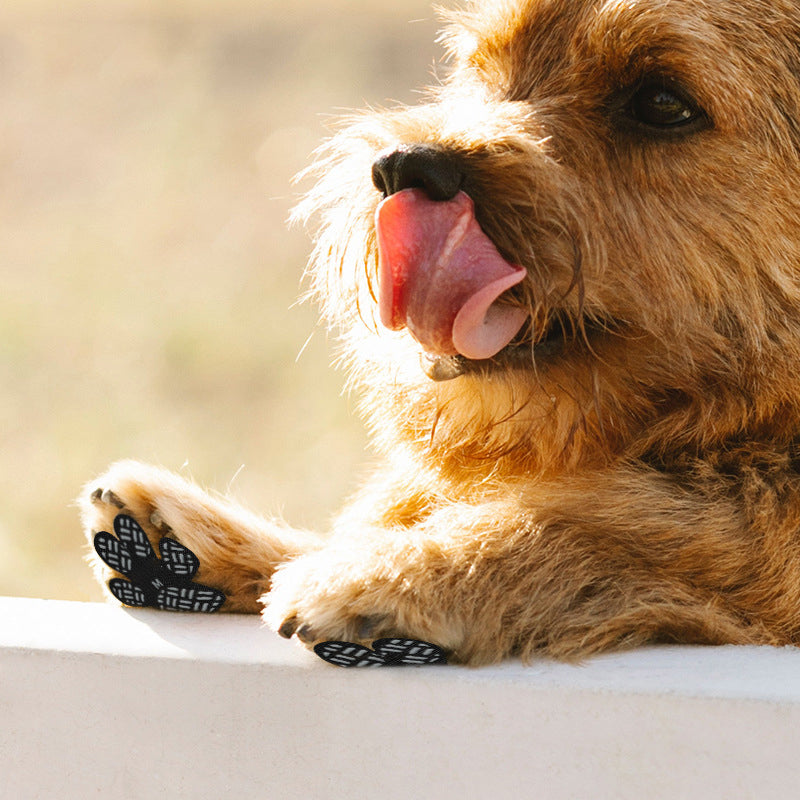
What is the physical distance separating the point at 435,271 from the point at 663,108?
0.58m

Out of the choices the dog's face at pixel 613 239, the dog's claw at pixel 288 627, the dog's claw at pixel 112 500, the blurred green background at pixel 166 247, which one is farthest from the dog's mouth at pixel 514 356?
the blurred green background at pixel 166 247

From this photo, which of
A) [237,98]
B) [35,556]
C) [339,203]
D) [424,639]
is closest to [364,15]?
[237,98]

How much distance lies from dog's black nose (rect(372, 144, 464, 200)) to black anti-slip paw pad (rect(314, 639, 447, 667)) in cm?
76

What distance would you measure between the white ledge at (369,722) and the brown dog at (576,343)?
3.6 inches

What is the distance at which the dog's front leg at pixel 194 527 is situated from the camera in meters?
2.41

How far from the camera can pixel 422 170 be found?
2.12 metres

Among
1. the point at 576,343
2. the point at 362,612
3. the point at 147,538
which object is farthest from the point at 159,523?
the point at 576,343

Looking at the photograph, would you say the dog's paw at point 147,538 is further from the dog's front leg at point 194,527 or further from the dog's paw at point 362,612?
the dog's paw at point 362,612

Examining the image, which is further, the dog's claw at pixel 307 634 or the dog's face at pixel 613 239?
the dog's face at pixel 613 239

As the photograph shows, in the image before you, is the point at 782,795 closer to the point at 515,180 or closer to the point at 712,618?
the point at 712,618

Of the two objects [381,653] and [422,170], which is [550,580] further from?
[422,170]

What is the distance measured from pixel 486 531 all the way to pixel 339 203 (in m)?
0.72

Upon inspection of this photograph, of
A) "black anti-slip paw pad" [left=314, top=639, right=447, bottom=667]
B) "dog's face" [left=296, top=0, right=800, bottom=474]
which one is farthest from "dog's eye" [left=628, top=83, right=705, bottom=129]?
"black anti-slip paw pad" [left=314, top=639, right=447, bottom=667]

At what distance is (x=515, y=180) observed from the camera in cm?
218
